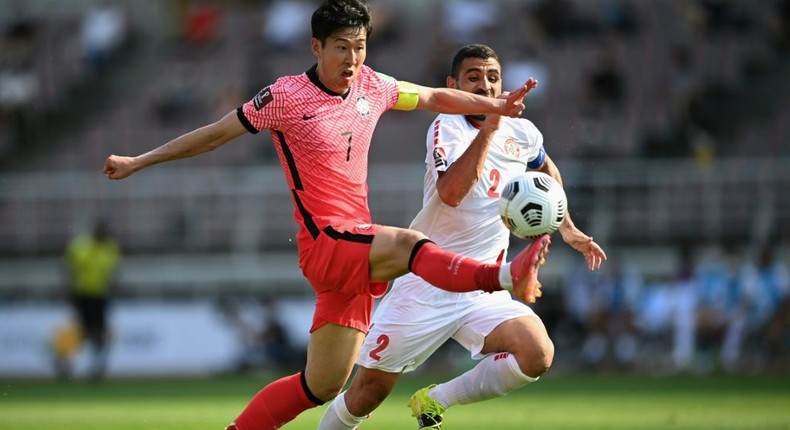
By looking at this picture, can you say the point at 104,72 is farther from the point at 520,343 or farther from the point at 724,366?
the point at 520,343

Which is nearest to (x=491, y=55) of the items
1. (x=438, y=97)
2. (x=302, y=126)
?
(x=438, y=97)

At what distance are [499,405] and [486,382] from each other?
238 inches

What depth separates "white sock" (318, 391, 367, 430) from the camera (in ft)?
29.8

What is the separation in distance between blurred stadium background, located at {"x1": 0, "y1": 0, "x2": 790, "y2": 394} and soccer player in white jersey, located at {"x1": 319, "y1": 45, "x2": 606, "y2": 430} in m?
11.2

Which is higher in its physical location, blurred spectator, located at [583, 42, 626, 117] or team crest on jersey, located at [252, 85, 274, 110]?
team crest on jersey, located at [252, 85, 274, 110]

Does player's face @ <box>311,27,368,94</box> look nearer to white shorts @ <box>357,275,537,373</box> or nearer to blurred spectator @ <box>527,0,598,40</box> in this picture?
white shorts @ <box>357,275,537,373</box>

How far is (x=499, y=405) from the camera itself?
15164 mm

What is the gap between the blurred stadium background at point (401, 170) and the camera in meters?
21.1

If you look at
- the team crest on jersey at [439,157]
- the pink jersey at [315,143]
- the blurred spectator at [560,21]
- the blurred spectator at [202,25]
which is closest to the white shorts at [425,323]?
the team crest on jersey at [439,157]

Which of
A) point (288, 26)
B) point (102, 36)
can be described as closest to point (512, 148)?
point (288, 26)

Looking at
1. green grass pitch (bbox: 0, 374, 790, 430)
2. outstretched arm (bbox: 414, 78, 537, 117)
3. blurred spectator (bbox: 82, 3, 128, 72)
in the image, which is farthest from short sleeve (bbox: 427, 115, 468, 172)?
blurred spectator (bbox: 82, 3, 128, 72)

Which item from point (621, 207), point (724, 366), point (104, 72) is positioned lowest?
point (724, 366)

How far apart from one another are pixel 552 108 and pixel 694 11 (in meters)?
3.28

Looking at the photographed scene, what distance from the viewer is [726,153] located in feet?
78.7
